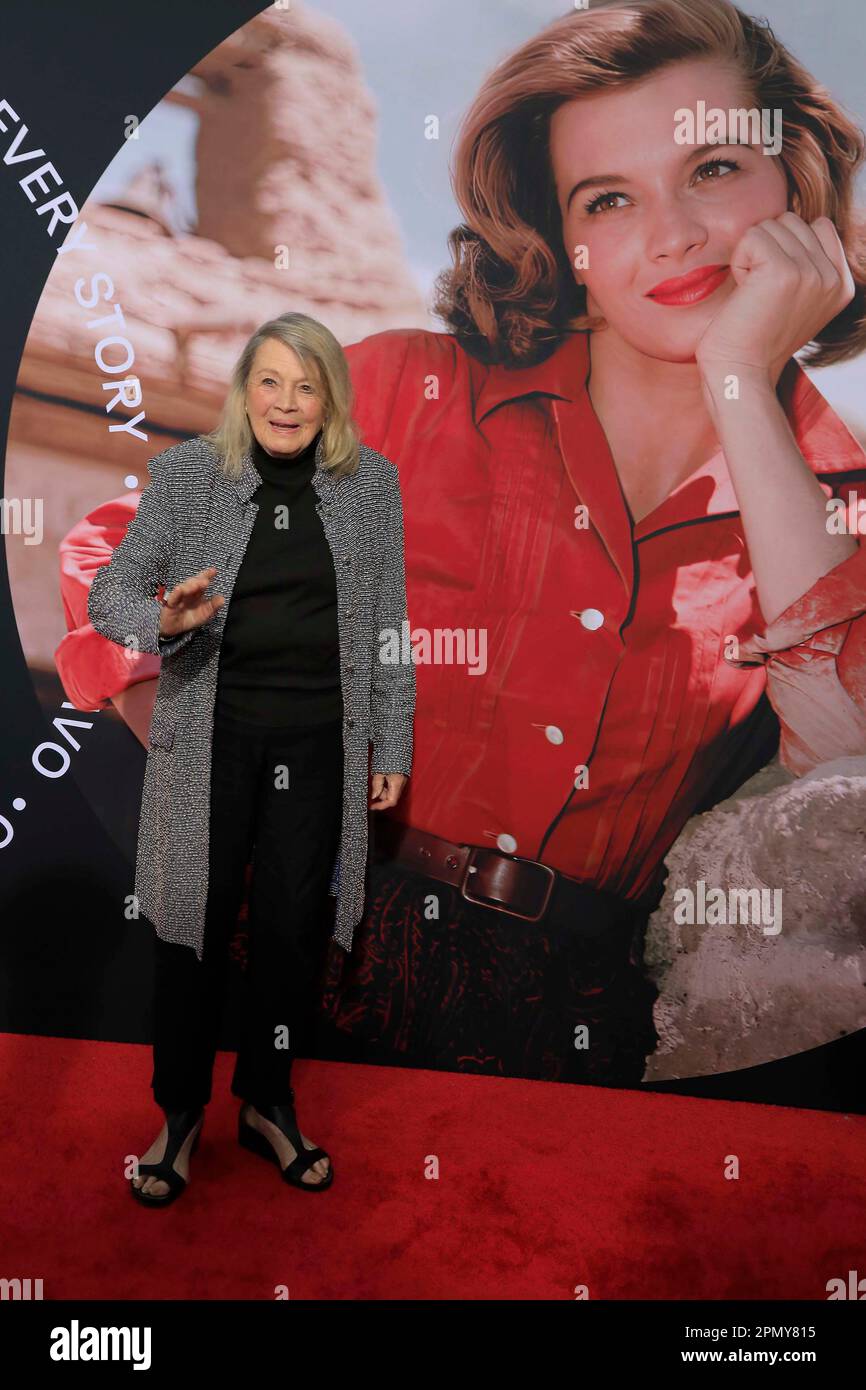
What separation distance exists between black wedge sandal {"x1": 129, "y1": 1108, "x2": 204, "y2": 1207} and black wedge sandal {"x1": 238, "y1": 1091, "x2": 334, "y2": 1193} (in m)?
0.14

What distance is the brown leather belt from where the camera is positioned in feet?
9.38

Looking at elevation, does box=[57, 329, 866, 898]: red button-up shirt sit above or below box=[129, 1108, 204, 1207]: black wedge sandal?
above

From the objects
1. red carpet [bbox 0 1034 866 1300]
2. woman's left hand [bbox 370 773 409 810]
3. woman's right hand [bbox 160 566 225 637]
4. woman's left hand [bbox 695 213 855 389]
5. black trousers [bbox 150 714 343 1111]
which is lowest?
red carpet [bbox 0 1034 866 1300]

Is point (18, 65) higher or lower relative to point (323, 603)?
higher

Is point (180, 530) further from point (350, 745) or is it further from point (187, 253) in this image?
point (187, 253)

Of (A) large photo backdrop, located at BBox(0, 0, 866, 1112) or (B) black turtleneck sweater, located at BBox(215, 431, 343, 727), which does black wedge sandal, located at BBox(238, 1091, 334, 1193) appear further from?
(B) black turtleneck sweater, located at BBox(215, 431, 343, 727)

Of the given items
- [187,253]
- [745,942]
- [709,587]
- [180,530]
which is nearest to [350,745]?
[180,530]

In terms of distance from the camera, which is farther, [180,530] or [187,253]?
[187,253]

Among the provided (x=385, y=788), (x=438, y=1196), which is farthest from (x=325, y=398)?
(x=438, y=1196)

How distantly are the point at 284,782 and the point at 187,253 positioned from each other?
4.55ft

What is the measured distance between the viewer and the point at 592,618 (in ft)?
9.14

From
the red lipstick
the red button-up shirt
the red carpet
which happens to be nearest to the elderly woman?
the red carpet

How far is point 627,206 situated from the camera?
8.77ft

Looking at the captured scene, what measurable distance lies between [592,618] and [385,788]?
68 cm
